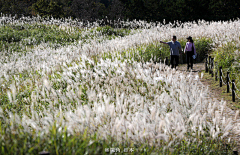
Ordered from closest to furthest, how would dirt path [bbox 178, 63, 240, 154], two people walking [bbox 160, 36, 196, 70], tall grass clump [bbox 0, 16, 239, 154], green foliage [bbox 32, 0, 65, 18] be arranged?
tall grass clump [bbox 0, 16, 239, 154]
dirt path [bbox 178, 63, 240, 154]
two people walking [bbox 160, 36, 196, 70]
green foliage [bbox 32, 0, 65, 18]

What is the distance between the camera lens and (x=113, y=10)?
42062 mm

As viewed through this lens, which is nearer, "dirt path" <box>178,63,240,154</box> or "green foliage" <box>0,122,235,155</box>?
"green foliage" <box>0,122,235,155</box>

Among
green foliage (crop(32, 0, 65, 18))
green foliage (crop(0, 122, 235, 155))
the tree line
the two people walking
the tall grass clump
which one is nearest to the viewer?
green foliage (crop(0, 122, 235, 155))

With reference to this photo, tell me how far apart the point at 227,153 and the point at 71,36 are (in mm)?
15908

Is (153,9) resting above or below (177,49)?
above

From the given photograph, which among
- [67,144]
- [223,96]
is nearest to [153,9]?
[223,96]

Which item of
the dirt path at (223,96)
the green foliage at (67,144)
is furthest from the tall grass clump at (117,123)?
the dirt path at (223,96)

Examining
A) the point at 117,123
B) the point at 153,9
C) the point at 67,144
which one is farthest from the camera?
the point at 153,9

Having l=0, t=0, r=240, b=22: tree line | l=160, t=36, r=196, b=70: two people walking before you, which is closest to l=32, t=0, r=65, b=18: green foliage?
l=0, t=0, r=240, b=22: tree line

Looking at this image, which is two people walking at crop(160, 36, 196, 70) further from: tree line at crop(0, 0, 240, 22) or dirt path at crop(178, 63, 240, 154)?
tree line at crop(0, 0, 240, 22)

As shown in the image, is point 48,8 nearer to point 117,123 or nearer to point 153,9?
point 153,9

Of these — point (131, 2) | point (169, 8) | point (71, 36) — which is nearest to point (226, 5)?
point (169, 8)

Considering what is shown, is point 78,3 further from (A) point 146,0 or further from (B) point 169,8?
(B) point 169,8

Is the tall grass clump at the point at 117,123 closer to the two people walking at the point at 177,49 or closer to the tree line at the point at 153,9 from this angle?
the two people walking at the point at 177,49
